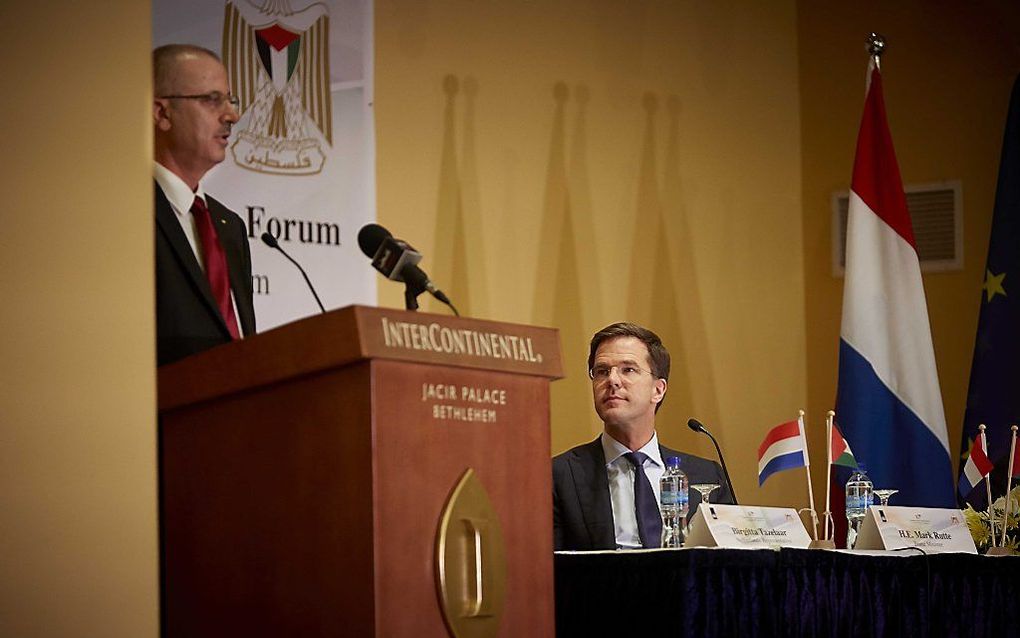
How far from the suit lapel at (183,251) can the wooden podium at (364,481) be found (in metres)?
0.32

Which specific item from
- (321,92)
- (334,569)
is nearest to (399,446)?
(334,569)

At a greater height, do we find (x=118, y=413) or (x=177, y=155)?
(x=177, y=155)

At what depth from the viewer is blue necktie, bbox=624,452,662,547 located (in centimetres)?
417

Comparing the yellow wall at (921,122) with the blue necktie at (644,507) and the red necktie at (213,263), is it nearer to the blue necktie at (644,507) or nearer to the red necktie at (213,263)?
the blue necktie at (644,507)

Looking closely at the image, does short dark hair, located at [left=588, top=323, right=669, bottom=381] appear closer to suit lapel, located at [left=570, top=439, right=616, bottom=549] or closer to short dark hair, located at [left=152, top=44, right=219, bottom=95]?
suit lapel, located at [left=570, top=439, right=616, bottom=549]

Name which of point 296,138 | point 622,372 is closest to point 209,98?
point 296,138

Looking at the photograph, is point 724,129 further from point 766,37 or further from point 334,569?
point 334,569

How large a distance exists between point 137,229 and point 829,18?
4.44m

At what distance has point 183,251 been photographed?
294 cm

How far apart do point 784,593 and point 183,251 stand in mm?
1505

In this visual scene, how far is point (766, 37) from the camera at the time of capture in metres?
6.05

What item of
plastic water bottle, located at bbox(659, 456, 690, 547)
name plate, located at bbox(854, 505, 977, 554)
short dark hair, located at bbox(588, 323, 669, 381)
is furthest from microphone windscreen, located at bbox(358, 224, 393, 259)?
short dark hair, located at bbox(588, 323, 669, 381)

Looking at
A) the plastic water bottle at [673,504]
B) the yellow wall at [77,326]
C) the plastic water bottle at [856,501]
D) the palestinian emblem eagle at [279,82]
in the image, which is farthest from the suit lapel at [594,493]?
the yellow wall at [77,326]

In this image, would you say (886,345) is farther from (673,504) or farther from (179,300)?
(179,300)
